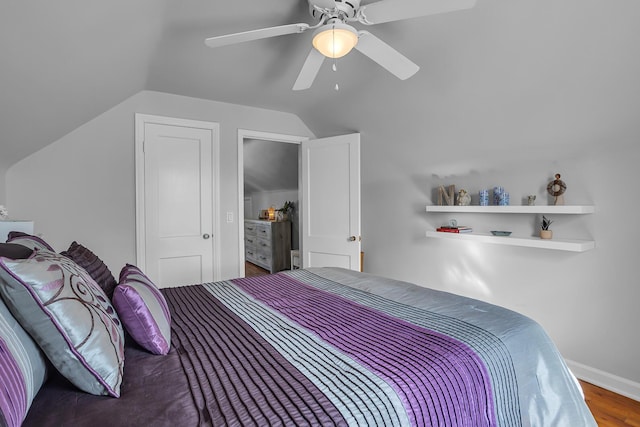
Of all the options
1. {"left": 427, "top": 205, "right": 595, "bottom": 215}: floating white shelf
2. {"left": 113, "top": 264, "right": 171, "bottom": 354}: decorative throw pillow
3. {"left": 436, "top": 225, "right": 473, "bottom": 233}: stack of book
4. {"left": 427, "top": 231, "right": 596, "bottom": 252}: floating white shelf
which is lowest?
{"left": 113, "top": 264, "right": 171, "bottom": 354}: decorative throw pillow

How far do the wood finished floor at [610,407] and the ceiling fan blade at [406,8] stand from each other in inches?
93.2

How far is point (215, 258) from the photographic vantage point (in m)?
3.37

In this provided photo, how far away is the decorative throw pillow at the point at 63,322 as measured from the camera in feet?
2.48

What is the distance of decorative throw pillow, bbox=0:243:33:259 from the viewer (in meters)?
0.94

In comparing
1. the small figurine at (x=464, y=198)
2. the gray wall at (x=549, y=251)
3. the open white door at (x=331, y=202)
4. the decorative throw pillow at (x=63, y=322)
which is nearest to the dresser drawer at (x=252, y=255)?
the open white door at (x=331, y=202)

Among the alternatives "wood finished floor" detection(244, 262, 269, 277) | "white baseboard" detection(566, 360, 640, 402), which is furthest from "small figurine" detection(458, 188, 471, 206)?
"wood finished floor" detection(244, 262, 269, 277)

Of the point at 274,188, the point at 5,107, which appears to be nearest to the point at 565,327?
the point at 5,107

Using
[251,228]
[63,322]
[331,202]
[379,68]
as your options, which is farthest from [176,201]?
[251,228]

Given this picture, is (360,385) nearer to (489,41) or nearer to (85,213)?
(489,41)

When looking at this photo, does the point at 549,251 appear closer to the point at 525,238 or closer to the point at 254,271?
the point at 525,238

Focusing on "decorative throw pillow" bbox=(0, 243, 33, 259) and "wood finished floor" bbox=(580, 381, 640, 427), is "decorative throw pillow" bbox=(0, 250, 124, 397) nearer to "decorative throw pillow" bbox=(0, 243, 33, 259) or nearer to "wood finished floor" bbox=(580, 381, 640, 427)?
"decorative throw pillow" bbox=(0, 243, 33, 259)

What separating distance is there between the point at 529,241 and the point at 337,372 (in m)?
2.13

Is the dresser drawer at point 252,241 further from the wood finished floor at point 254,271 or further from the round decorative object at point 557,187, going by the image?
the round decorative object at point 557,187

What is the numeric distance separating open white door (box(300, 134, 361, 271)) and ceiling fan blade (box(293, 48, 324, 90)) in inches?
50.4
